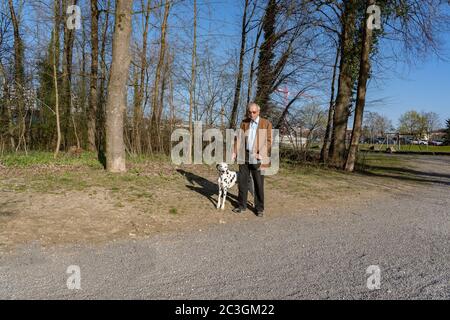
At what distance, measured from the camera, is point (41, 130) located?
57.7ft

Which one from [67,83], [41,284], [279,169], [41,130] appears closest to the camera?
[41,284]

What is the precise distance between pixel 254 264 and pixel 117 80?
295 inches

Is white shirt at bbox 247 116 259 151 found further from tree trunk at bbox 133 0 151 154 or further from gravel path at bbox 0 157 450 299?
tree trunk at bbox 133 0 151 154

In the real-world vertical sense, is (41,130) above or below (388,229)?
above

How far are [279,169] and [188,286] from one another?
406 inches

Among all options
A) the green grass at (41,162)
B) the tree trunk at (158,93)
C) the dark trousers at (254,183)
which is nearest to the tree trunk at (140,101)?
the tree trunk at (158,93)

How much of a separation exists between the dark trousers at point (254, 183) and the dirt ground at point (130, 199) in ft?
1.04

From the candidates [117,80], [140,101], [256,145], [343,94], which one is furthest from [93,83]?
[256,145]

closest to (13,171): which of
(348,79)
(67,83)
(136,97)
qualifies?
(136,97)

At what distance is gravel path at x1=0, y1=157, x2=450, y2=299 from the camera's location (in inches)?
138

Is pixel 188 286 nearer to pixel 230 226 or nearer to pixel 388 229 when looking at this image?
pixel 230 226

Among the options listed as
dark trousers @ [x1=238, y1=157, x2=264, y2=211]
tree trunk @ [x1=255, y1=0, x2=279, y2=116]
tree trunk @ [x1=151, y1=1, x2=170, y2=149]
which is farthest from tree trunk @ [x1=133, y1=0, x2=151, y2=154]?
dark trousers @ [x1=238, y1=157, x2=264, y2=211]

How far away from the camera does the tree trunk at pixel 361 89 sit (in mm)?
13852

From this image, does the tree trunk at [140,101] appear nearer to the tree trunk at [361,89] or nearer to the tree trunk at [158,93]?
the tree trunk at [158,93]
